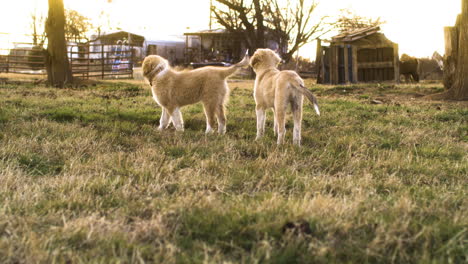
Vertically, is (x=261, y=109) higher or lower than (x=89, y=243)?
higher

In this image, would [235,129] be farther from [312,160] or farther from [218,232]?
[218,232]

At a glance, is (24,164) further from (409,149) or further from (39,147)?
(409,149)

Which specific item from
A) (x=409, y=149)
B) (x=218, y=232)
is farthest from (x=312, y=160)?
(x=218, y=232)

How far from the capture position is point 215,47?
1718 inches

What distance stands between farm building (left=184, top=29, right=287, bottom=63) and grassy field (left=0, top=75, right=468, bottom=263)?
3377 cm

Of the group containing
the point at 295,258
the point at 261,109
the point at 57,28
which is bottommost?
the point at 295,258

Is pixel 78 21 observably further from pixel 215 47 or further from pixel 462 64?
pixel 462 64

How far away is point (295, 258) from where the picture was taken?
2746 mm

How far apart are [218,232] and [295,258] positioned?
21.6 inches

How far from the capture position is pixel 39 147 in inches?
219

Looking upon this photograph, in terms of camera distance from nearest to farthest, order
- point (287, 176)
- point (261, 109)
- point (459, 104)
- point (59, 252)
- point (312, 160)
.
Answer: point (59, 252) < point (287, 176) < point (312, 160) < point (261, 109) < point (459, 104)

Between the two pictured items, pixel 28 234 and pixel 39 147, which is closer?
pixel 28 234

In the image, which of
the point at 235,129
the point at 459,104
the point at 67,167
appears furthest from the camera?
the point at 459,104

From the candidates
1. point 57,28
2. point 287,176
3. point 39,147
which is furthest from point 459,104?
point 57,28
